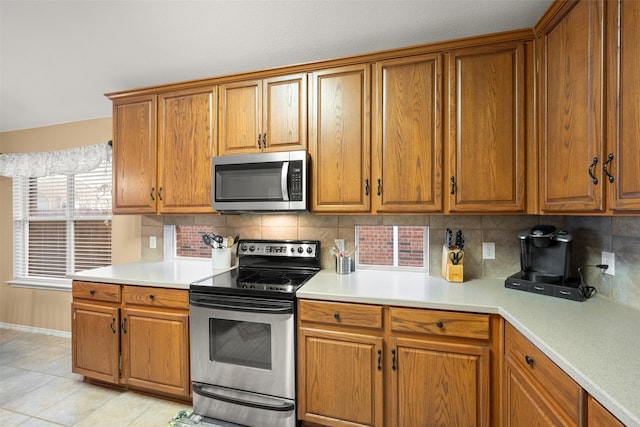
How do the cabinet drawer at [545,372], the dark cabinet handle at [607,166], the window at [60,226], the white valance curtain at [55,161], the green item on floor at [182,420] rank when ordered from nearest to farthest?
1. the cabinet drawer at [545,372]
2. the dark cabinet handle at [607,166]
3. the green item on floor at [182,420]
4. the white valance curtain at [55,161]
5. the window at [60,226]

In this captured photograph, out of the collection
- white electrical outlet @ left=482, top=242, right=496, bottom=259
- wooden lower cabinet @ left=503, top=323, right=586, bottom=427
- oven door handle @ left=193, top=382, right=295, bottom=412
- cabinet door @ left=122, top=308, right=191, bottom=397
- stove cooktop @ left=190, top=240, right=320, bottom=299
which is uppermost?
white electrical outlet @ left=482, top=242, right=496, bottom=259

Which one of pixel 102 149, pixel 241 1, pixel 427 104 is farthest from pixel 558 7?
pixel 102 149

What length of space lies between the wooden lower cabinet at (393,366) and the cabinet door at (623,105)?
2.44ft

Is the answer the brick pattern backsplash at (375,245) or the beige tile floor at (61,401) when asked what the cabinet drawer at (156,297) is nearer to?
the beige tile floor at (61,401)

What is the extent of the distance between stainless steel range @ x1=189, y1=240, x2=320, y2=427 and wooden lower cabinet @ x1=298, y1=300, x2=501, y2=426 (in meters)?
0.10

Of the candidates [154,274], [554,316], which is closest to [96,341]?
[154,274]

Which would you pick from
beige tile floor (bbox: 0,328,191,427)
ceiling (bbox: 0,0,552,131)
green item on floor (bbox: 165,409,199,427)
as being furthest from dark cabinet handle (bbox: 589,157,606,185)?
beige tile floor (bbox: 0,328,191,427)

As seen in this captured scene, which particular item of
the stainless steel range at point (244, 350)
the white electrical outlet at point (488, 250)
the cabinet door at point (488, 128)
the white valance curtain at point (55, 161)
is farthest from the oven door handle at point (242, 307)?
the white valance curtain at point (55, 161)

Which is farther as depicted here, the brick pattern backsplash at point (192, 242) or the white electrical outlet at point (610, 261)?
the brick pattern backsplash at point (192, 242)

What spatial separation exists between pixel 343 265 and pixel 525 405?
1.23 meters

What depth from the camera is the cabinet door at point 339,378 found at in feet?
5.21

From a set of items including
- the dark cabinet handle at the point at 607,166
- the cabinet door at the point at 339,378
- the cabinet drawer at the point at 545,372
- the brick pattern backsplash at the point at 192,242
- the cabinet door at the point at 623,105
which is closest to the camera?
the cabinet drawer at the point at 545,372

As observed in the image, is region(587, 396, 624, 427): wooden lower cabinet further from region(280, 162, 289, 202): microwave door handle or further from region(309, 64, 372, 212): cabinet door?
region(280, 162, 289, 202): microwave door handle

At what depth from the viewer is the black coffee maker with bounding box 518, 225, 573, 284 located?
1.52 metres
